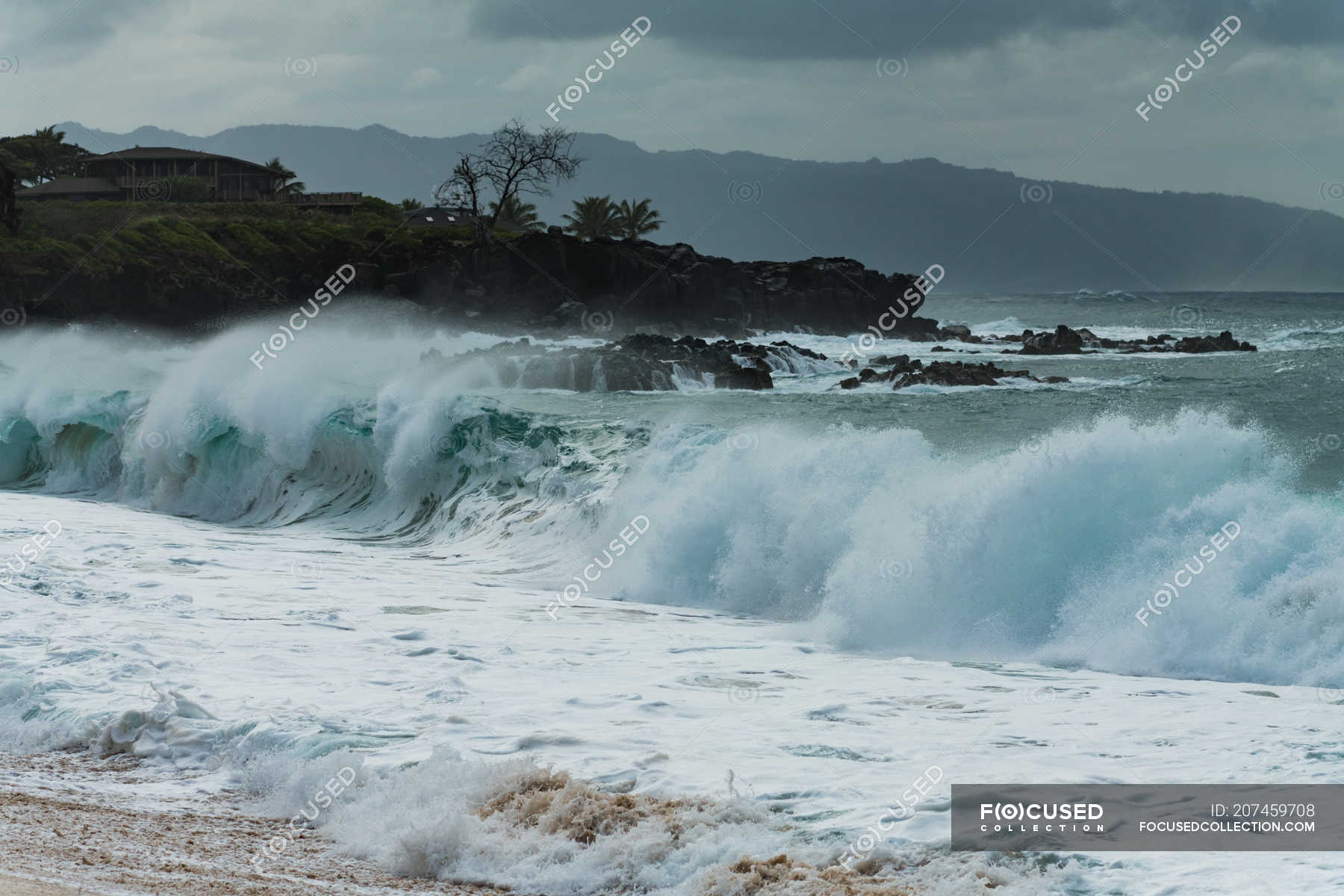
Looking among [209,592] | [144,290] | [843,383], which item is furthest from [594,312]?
[209,592]

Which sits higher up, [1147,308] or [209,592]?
[1147,308]

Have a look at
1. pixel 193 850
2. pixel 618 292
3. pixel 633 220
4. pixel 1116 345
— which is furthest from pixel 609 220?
pixel 193 850

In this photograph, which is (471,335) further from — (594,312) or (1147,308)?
(1147,308)

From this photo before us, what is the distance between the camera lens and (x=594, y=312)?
178 feet

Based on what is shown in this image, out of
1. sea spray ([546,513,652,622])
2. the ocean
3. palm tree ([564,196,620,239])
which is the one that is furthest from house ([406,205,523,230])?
sea spray ([546,513,652,622])

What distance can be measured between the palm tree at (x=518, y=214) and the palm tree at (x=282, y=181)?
48.8 feet

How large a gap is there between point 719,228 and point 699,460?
579 feet

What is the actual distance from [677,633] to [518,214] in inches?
2620

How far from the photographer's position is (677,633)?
10.1m

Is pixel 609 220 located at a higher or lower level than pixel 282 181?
lower

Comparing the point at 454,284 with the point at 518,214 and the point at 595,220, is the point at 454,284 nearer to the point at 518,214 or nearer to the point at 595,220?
the point at 518,214

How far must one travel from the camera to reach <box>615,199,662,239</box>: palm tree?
73.8 metres

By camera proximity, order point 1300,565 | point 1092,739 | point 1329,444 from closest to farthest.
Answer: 1. point 1092,739
2. point 1300,565
3. point 1329,444

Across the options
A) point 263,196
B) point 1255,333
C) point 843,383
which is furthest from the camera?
point 263,196
